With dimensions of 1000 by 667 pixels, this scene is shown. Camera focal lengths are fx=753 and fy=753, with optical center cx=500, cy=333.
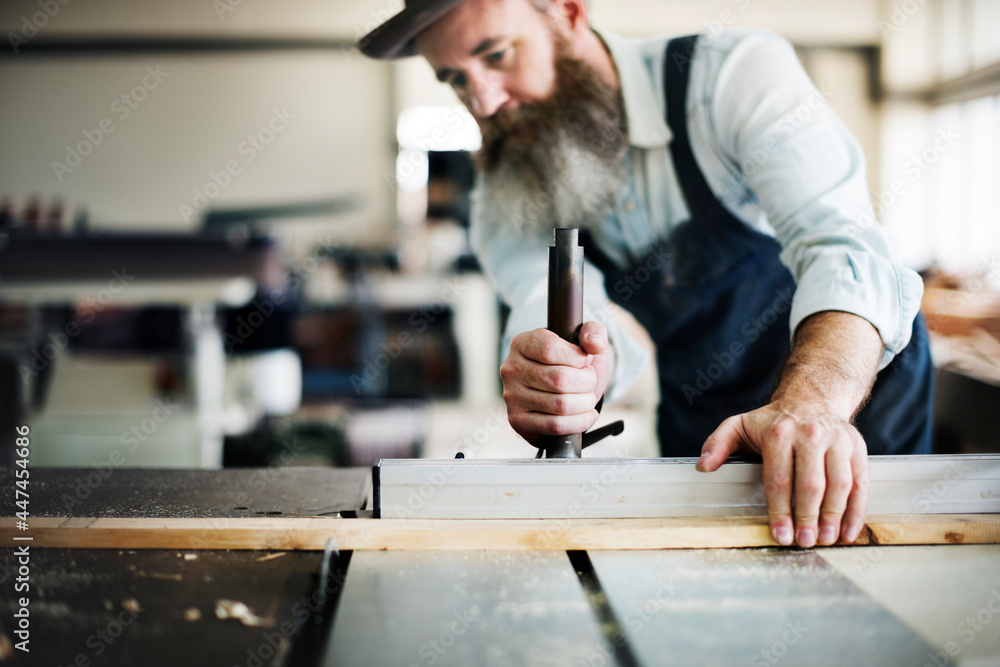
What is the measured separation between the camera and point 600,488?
805 mm

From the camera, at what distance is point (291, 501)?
938mm

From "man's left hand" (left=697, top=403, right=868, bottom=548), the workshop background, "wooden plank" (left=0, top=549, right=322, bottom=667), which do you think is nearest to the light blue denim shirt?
"man's left hand" (left=697, top=403, right=868, bottom=548)

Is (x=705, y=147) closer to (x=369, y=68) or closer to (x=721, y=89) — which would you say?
(x=721, y=89)

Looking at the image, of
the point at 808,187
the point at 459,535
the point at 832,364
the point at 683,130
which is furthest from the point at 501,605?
the point at 683,130

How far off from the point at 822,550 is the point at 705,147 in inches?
32.7

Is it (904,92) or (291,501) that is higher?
(904,92)

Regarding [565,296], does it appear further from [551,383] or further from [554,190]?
[554,190]

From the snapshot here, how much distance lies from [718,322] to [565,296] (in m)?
0.83

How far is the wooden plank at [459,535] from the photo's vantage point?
0.76 m

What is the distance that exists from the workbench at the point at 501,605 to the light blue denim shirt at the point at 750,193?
1.17ft

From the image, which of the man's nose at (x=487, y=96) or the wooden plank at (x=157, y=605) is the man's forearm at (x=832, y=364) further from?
the man's nose at (x=487, y=96)

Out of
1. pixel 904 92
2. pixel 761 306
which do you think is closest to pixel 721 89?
pixel 761 306

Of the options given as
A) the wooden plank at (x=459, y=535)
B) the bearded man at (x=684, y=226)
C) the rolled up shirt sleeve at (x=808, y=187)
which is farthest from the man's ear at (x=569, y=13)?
the wooden plank at (x=459, y=535)

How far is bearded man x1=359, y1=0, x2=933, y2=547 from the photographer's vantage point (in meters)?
0.94
